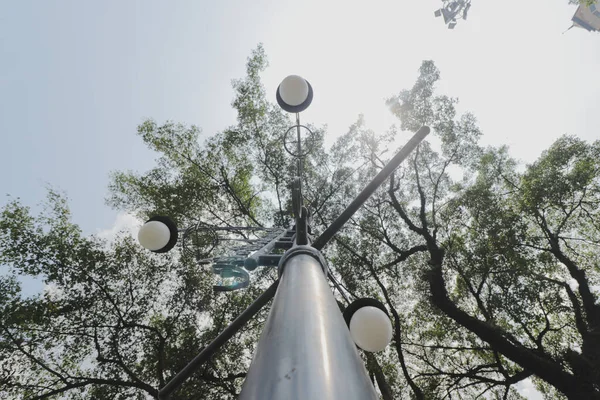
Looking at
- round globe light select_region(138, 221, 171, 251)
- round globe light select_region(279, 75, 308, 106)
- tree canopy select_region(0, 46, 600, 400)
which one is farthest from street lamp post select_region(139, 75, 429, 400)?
tree canopy select_region(0, 46, 600, 400)

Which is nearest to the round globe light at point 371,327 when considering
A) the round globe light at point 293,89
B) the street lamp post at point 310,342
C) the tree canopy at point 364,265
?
the street lamp post at point 310,342

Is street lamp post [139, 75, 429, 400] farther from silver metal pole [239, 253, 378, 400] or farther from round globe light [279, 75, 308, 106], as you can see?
round globe light [279, 75, 308, 106]

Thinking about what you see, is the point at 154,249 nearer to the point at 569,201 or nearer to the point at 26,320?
the point at 26,320

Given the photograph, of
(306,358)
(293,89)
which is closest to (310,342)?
(306,358)

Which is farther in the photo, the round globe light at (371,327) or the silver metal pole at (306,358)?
the round globe light at (371,327)

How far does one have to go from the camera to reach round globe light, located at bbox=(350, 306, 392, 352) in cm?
242

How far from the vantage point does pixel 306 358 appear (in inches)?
37.4

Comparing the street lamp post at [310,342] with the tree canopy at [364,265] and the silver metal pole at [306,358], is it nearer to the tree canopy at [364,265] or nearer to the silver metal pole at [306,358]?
the silver metal pole at [306,358]

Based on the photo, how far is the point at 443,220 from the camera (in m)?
12.7

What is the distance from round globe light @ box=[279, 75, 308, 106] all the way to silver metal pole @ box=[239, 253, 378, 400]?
→ 274 cm

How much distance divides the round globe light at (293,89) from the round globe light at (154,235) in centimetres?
202

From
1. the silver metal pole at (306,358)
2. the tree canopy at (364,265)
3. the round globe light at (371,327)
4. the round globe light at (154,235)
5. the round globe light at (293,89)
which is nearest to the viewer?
the silver metal pole at (306,358)

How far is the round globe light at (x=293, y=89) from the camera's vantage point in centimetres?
356

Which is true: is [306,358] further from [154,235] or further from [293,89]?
[293,89]
